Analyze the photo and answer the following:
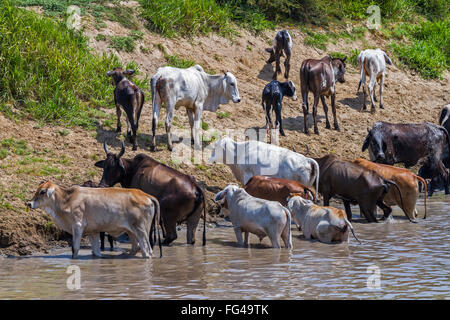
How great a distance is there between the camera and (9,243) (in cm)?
1150

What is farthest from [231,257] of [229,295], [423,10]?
[423,10]

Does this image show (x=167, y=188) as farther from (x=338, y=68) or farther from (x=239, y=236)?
(x=338, y=68)

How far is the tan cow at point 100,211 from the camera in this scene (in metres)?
11.0

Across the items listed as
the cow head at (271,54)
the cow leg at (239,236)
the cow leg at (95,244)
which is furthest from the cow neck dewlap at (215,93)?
the cow leg at (95,244)

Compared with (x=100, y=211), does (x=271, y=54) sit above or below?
above

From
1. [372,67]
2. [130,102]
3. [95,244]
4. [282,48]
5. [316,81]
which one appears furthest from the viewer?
[372,67]

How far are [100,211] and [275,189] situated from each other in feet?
11.0

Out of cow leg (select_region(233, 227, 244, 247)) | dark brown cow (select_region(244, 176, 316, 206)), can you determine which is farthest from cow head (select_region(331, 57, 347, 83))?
cow leg (select_region(233, 227, 244, 247))

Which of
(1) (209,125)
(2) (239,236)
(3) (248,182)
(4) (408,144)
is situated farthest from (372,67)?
(2) (239,236)

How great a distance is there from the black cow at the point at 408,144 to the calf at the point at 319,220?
448 centimetres

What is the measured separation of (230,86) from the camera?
56.1 feet

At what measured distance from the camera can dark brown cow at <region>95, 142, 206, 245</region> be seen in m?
12.0

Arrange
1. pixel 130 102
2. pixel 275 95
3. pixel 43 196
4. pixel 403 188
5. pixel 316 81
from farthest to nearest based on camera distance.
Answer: pixel 316 81 → pixel 275 95 → pixel 130 102 → pixel 403 188 → pixel 43 196
